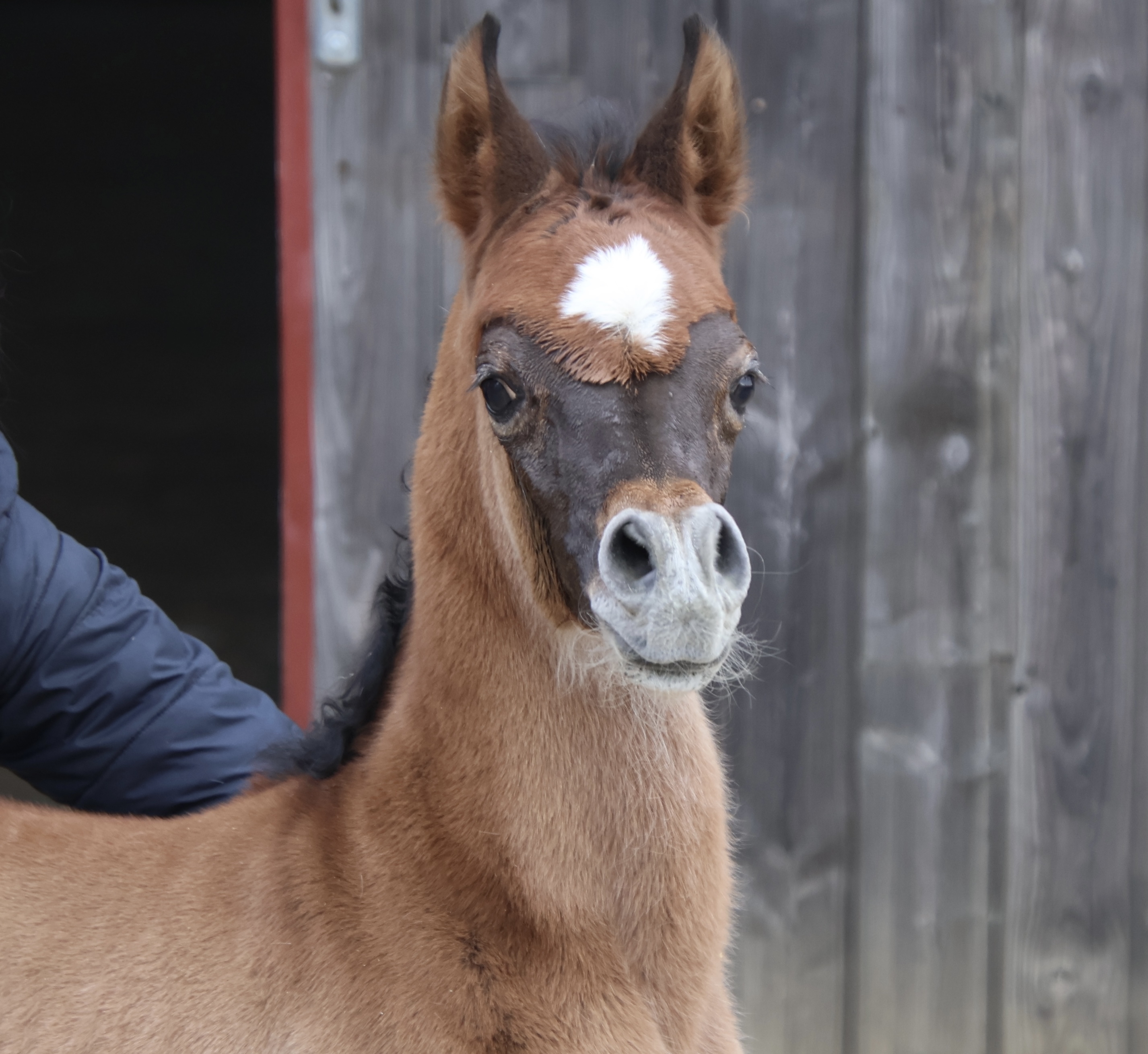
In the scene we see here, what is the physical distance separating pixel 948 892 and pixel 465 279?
213 centimetres

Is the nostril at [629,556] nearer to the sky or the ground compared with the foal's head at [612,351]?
nearer to the ground

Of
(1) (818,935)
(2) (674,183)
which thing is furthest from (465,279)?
(1) (818,935)

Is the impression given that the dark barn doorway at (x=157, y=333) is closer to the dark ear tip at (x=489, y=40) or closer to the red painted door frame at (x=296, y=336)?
the red painted door frame at (x=296, y=336)

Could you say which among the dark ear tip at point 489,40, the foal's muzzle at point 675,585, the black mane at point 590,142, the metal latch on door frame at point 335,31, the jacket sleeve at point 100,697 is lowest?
the jacket sleeve at point 100,697

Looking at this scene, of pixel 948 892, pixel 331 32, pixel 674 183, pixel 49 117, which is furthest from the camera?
pixel 49 117

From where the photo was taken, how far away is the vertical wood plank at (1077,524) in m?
2.77

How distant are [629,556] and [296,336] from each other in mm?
1702

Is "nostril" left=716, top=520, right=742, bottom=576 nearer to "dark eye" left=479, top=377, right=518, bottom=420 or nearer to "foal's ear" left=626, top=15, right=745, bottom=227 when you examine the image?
"dark eye" left=479, top=377, right=518, bottom=420

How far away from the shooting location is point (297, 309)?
2.75 meters

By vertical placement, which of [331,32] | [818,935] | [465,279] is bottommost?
[818,935]

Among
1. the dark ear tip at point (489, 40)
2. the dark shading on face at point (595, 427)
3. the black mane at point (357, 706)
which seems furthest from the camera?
the black mane at point (357, 706)

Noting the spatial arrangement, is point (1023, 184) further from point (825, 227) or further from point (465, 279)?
point (465, 279)

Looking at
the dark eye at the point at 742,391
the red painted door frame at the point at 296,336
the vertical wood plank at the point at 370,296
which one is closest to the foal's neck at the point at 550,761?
the dark eye at the point at 742,391

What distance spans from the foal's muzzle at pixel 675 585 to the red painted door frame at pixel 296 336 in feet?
5.32
